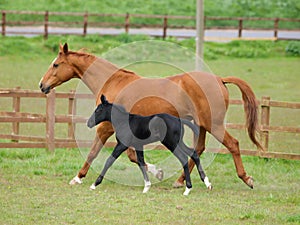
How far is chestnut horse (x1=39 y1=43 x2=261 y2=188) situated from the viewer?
10.7m

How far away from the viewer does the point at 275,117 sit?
59.4ft

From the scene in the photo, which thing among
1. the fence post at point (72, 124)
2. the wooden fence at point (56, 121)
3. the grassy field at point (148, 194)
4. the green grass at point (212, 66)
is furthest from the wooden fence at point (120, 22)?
the wooden fence at point (56, 121)

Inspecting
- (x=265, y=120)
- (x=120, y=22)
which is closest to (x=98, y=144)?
(x=265, y=120)

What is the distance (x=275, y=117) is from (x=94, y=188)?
8.60 metres

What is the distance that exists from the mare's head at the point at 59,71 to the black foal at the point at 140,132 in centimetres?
110

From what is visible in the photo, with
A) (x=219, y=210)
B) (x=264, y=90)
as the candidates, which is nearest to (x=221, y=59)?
(x=264, y=90)

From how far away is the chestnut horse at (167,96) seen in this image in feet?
35.1

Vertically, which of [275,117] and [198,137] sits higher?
[198,137]

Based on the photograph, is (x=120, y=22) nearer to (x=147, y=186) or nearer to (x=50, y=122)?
(x=50, y=122)

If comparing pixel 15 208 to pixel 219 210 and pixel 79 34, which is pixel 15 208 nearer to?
pixel 219 210

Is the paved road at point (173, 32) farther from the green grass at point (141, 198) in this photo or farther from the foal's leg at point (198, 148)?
the foal's leg at point (198, 148)

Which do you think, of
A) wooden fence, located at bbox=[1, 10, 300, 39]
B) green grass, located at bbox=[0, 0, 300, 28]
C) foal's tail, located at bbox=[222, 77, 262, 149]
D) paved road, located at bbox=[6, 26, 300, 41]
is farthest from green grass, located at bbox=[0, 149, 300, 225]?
green grass, located at bbox=[0, 0, 300, 28]

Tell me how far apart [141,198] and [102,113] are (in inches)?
54.3

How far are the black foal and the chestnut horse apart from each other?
39 centimetres
